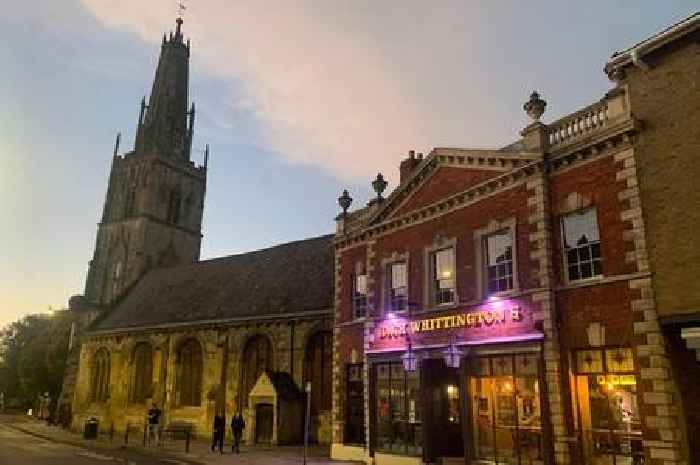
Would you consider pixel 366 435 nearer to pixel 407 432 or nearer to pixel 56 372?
pixel 407 432

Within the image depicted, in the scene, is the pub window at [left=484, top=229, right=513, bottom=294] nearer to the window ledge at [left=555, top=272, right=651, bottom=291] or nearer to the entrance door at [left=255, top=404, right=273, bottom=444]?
the window ledge at [left=555, top=272, right=651, bottom=291]

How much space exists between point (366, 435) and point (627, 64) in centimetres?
1513

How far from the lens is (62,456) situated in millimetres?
22766

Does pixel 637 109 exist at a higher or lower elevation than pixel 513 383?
higher

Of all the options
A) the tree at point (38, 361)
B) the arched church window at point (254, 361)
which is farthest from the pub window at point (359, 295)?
the tree at point (38, 361)

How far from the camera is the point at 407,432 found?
1938 centimetres

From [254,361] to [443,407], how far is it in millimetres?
17151

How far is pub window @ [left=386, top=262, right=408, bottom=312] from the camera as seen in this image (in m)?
20.9

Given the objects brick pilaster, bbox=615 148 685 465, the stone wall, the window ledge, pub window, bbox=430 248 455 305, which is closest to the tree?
the stone wall

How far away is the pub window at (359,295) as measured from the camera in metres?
22.8

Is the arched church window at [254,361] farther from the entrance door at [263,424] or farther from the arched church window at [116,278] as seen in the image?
the arched church window at [116,278]

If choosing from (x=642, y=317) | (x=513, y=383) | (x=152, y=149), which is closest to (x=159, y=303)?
(x=152, y=149)

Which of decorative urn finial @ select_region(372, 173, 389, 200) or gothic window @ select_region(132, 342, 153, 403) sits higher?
decorative urn finial @ select_region(372, 173, 389, 200)

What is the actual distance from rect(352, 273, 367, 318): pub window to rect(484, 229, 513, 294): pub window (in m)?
6.48
